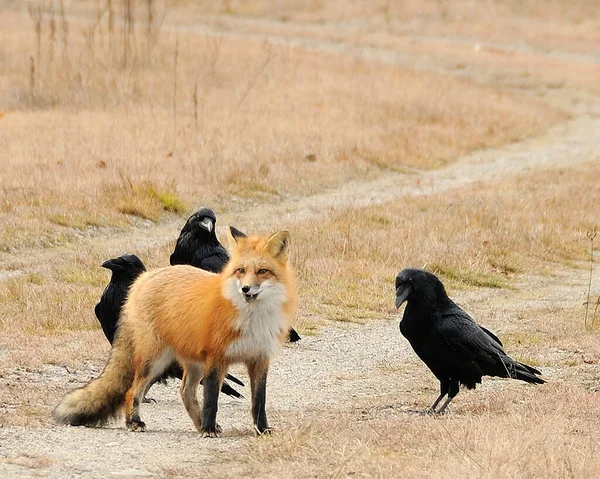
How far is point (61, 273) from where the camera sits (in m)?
12.7

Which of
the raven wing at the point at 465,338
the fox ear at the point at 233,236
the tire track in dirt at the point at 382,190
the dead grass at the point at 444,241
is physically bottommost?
the tire track in dirt at the point at 382,190

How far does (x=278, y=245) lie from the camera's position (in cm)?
686

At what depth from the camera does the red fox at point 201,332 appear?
6863mm

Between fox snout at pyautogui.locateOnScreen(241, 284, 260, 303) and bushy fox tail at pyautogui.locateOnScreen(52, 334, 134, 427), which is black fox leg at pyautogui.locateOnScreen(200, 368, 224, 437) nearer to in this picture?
fox snout at pyautogui.locateOnScreen(241, 284, 260, 303)

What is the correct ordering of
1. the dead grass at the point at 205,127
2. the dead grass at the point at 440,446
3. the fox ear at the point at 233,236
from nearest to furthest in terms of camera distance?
the dead grass at the point at 440,446 → the fox ear at the point at 233,236 → the dead grass at the point at 205,127

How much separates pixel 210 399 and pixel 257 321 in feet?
2.00

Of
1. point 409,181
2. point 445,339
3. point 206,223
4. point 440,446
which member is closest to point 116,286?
point 206,223

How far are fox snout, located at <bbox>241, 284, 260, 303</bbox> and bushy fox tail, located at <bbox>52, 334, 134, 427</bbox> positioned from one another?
1.24m

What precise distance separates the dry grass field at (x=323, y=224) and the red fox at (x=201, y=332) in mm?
275

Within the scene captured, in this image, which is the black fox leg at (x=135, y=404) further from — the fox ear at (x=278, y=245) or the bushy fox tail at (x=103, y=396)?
the fox ear at (x=278, y=245)

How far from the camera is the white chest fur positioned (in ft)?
22.5

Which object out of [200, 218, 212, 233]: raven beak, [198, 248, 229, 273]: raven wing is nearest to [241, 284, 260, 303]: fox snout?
[198, 248, 229, 273]: raven wing

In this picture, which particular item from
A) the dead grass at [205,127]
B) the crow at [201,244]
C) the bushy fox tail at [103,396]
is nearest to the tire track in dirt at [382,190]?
the dead grass at [205,127]

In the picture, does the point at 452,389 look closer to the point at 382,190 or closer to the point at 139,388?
the point at 139,388
